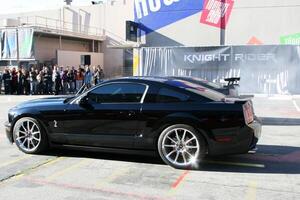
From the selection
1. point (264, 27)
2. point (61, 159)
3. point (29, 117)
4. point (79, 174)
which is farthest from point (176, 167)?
point (264, 27)

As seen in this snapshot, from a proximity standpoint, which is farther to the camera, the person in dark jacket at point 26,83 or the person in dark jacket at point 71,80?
the person in dark jacket at point 71,80

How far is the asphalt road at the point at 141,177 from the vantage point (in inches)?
211

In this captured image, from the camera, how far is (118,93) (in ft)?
23.3

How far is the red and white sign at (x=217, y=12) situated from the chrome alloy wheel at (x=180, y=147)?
25.5m

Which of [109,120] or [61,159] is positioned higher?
[109,120]

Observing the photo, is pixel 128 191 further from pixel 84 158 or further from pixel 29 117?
pixel 29 117

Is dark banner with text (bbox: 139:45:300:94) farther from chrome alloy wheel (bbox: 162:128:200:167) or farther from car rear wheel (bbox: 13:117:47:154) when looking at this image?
chrome alloy wheel (bbox: 162:128:200:167)

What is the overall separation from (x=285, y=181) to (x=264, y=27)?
26.1m

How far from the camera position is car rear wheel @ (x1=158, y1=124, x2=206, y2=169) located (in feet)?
21.3

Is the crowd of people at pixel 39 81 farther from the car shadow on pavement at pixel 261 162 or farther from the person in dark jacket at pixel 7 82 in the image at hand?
the car shadow on pavement at pixel 261 162

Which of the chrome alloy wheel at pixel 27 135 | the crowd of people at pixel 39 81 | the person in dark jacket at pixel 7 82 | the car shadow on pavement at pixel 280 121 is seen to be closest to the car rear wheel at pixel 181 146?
the chrome alloy wheel at pixel 27 135

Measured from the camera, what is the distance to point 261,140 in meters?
8.99

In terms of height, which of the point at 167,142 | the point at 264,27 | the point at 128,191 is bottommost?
the point at 128,191

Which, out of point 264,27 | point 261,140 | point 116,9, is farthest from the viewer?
point 116,9
